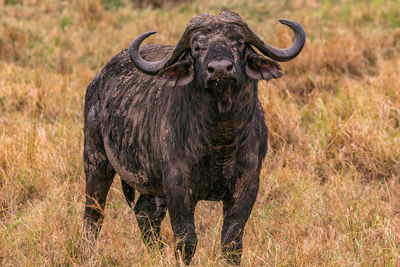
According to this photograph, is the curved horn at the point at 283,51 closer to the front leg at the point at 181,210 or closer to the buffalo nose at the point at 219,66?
the buffalo nose at the point at 219,66

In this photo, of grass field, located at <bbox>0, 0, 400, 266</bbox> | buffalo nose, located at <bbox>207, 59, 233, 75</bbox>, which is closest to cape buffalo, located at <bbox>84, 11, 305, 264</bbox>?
buffalo nose, located at <bbox>207, 59, 233, 75</bbox>

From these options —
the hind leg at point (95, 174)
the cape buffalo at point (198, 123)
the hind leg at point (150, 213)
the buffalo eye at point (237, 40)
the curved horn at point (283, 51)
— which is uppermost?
the buffalo eye at point (237, 40)

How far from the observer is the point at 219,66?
3.03 metres

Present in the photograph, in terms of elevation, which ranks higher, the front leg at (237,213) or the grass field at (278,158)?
the front leg at (237,213)

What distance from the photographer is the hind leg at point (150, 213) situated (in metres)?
4.69

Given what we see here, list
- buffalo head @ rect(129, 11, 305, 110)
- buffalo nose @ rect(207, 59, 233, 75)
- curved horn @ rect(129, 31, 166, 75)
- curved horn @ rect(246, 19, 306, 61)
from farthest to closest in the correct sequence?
curved horn @ rect(129, 31, 166, 75), curved horn @ rect(246, 19, 306, 61), buffalo head @ rect(129, 11, 305, 110), buffalo nose @ rect(207, 59, 233, 75)

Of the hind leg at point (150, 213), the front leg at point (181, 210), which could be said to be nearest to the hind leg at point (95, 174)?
the hind leg at point (150, 213)

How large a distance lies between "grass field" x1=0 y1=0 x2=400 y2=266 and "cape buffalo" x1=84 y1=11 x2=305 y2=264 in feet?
1.20

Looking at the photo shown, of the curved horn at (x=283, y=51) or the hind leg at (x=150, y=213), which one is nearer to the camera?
the curved horn at (x=283, y=51)

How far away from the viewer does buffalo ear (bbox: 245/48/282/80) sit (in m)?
3.36

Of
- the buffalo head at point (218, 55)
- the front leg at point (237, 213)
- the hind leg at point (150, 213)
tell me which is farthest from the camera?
the hind leg at point (150, 213)

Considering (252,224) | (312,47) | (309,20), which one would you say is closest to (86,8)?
(309,20)

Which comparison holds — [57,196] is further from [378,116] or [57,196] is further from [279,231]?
[378,116]

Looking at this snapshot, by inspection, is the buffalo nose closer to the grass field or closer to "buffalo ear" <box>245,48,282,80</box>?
"buffalo ear" <box>245,48,282,80</box>
